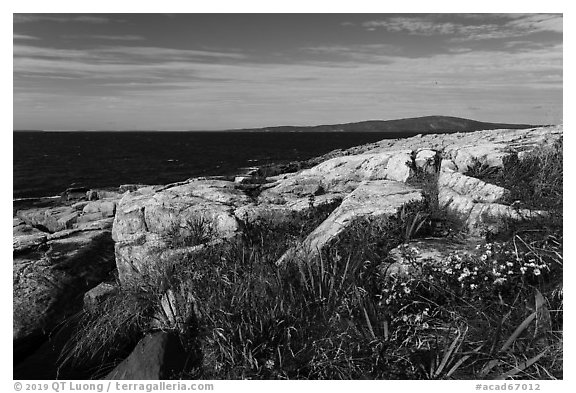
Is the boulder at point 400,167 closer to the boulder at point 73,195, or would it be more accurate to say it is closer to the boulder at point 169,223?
the boulder at point 169,223

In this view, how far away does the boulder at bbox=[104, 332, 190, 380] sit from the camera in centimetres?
557

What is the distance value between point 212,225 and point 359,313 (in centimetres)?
319

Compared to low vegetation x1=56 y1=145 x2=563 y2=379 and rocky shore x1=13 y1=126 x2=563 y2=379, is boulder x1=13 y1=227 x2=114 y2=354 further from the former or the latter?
low vegetation x1=56 y1=145 x2=563 y2=379

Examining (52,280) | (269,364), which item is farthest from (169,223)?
(269,364)

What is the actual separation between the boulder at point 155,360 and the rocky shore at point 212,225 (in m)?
0.01

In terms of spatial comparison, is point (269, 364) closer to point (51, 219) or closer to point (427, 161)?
point (427, 161)

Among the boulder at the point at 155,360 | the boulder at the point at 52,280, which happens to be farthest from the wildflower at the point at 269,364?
the boulder at the point at 52,280

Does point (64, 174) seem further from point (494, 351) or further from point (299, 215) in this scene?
point (494, 351)

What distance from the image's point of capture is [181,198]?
8.45 metres

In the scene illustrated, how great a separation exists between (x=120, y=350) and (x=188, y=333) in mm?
1262

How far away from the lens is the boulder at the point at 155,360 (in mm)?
5574

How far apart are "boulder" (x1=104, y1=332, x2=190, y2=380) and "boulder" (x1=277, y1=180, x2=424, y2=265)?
69.8 inches

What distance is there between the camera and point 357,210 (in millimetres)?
7172

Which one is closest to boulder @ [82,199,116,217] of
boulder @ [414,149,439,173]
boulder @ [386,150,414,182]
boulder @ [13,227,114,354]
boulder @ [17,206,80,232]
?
boulder @ [17,206,80,232]
